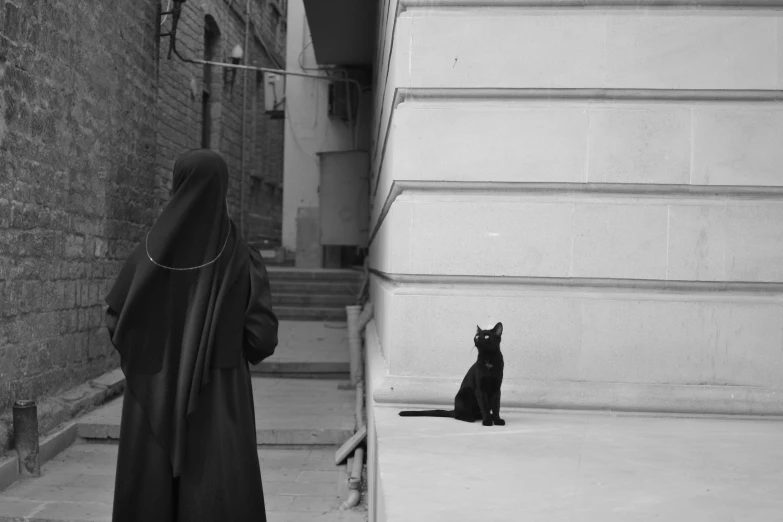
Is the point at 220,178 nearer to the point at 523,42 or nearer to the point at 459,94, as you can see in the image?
the point at 459,94


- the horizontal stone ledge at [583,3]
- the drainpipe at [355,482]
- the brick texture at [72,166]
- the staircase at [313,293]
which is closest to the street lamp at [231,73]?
the brick texture at [72,166]

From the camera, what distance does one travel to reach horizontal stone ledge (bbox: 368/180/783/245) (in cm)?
406

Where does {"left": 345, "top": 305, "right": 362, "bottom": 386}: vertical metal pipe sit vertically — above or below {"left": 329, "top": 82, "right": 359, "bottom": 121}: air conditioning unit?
below

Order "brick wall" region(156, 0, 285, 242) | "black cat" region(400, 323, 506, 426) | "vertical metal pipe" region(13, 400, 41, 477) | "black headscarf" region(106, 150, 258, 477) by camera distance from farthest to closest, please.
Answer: "brick wall" region(156, 0, 285, 242), "vertical metal pipe" region(13, 400, 41, 477), "black cat" region(400, 323, 506, 426), "black headscarf" region(106, 150, 258, 477)

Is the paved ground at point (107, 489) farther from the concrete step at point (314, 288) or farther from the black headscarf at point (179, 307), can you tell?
the concrete step at point (314, 288)

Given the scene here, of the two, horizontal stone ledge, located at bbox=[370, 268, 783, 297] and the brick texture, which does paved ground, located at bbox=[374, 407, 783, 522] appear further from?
the brick texture

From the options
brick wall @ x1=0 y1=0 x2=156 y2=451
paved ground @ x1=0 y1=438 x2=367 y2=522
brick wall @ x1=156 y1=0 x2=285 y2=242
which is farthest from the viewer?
brick wall @ x1=156 y1=0 x2=285 y2=242

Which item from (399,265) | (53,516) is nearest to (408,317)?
(399,265)

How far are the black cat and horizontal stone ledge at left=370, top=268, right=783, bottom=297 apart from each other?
18.9 inches

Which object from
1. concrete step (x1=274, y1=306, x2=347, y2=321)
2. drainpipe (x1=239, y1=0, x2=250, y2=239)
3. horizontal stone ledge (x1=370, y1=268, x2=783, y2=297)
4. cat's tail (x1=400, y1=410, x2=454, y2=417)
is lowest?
concrete step (x1=274, y1=306, x2=347, y2=321)

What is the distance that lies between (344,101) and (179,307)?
1295 centimetres

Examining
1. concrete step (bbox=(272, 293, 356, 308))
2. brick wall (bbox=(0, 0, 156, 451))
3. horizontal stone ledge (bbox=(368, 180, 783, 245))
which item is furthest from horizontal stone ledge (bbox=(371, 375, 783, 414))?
concrete step (bbox=(272, 293, 356, 308))

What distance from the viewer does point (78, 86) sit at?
7.62 meters

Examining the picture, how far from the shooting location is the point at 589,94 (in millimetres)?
4066
